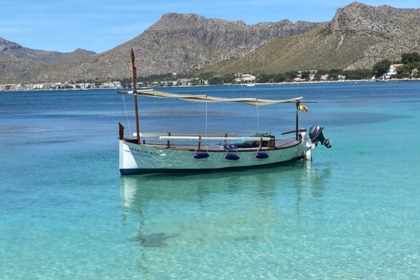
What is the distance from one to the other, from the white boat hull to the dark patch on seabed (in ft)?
33.1

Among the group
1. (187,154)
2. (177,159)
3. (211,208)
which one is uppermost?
(187,154)

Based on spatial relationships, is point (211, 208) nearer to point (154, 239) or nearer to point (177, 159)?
point (154, 239)

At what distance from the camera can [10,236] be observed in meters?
19.4

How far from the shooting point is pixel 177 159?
29438 mm

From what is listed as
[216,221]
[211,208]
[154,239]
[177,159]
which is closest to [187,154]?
[177,159]

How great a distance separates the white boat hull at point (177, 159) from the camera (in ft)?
94.8

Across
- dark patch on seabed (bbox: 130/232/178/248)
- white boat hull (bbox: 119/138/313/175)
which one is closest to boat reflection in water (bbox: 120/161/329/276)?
dark patch on seabed (bbox: 130/232/178/248)

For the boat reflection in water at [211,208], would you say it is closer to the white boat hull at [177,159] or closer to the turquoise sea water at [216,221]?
the turquoise sea water at [216,221]

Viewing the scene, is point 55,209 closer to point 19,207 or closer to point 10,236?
point 19,207

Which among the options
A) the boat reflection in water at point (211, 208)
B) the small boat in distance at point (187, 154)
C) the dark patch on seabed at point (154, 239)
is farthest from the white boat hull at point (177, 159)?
the dark patch on seabed at point (154, 239)

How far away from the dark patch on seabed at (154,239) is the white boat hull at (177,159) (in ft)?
33.1

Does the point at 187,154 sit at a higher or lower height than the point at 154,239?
higher

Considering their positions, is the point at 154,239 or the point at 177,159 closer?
the point at 154,239

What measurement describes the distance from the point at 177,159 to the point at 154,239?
11.1 m
